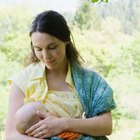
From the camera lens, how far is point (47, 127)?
1827 mm

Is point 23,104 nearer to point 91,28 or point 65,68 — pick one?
point 65,68

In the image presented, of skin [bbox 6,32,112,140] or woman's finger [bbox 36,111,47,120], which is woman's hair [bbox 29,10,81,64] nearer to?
skin [bbox 6,32,112,140]

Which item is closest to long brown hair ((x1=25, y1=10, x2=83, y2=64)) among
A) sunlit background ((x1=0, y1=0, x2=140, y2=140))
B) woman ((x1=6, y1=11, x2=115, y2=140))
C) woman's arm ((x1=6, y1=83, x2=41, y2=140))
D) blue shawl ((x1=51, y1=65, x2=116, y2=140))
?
woman ((x1=6, y1=11, x2=115, y2=140))

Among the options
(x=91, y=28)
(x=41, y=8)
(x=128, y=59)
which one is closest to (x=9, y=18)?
(x=41, y=8)

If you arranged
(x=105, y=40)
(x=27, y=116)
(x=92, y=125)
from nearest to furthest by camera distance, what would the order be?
(x=27, y=116) < (x=92, y=125) < (x=105, y=40)

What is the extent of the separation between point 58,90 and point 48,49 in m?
0.21

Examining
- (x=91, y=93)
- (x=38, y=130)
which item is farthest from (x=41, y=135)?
(x=91, y=93)

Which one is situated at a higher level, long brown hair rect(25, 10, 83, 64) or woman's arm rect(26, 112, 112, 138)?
long brown hair rect(25, 10, 83, 64)

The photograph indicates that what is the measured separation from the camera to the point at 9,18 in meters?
4.93

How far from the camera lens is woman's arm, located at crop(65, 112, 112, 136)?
185cm

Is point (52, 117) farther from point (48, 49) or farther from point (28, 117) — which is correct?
point (48, 49)

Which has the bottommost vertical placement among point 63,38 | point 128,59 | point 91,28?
point 128,59

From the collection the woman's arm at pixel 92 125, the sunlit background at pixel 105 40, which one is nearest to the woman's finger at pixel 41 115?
the woman's arm at pixel 92 125

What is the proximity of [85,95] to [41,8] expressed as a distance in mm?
3162
